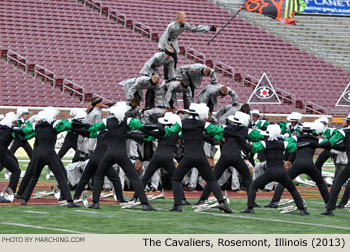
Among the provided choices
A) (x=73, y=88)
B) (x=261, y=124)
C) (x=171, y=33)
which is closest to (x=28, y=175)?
(x=171, y=33)

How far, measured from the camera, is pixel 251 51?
112ft

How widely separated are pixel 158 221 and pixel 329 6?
2976 cm

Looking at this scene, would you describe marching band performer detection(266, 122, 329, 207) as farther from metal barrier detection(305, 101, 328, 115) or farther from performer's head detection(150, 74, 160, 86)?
metal barrier detection(305, 101, 328, 115)

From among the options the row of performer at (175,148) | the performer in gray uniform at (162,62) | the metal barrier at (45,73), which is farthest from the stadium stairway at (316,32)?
the row of performer at (175,148)

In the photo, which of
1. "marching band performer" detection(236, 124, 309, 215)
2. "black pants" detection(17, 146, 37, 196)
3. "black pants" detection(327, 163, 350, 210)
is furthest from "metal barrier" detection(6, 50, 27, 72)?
"black pants" detection(327, 163, 350, 210)

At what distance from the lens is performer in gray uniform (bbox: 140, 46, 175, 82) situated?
16.0 metres

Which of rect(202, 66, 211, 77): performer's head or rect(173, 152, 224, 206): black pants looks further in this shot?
rect(202, 66, 211, 77): performer's head

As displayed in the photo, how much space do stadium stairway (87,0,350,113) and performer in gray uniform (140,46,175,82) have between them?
53.3 ft

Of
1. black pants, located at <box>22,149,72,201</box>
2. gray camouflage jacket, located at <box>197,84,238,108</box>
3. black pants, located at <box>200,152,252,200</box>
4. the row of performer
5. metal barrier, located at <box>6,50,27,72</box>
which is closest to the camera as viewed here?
the row of performer

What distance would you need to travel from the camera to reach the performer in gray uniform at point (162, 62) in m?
16.0

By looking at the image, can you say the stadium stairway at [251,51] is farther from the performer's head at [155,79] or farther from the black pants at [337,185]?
the black pants at [337,185]

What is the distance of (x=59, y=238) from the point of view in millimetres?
8047

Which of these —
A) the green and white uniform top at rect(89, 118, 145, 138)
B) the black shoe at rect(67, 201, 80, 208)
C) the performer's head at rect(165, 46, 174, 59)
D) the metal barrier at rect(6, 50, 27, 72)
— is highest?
the metal barrier at rect(6, 50, 27, 72)

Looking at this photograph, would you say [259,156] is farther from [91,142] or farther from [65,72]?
[65,72]
